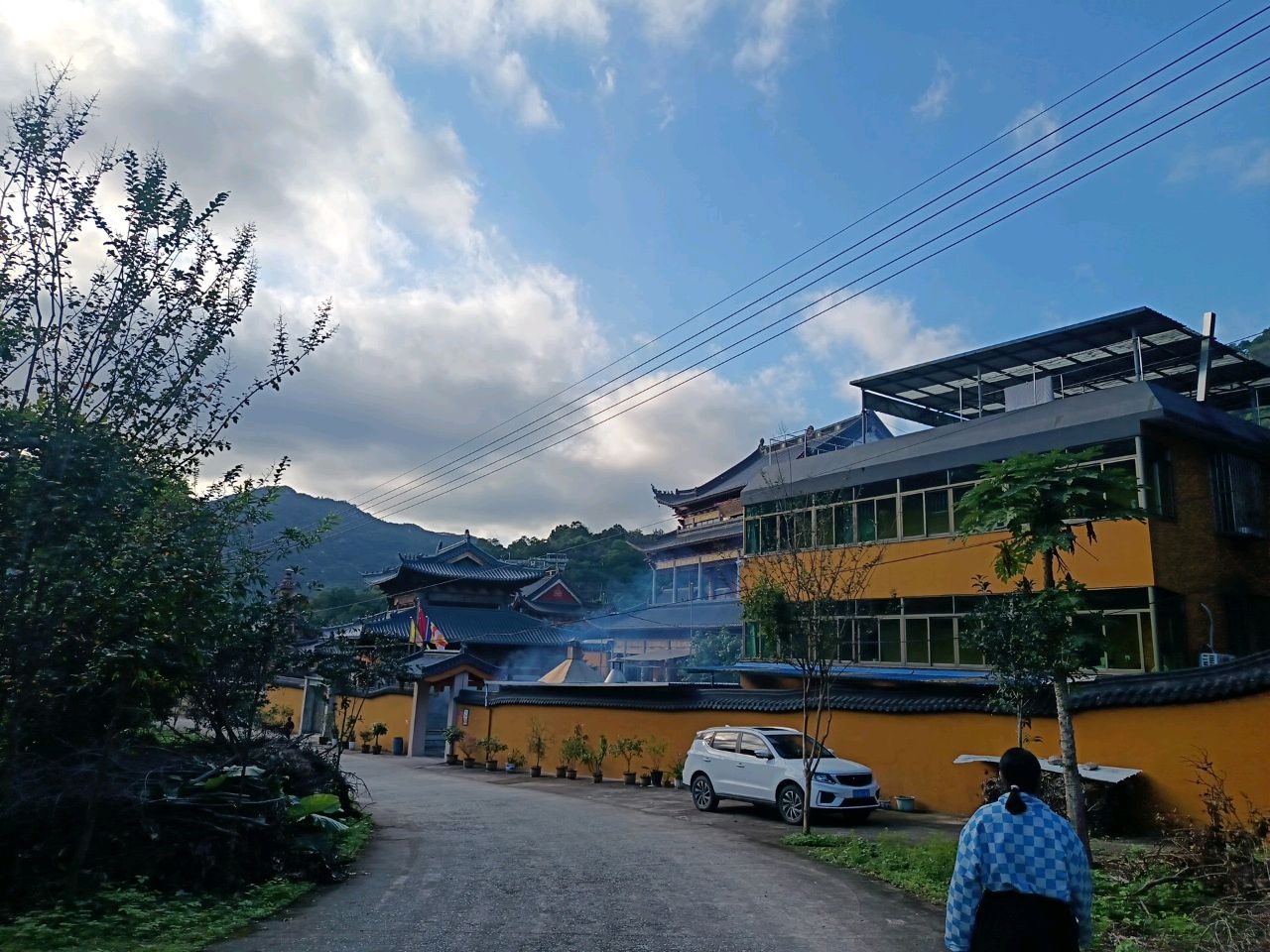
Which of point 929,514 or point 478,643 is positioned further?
point 478,643

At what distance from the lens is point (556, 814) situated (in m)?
15.6

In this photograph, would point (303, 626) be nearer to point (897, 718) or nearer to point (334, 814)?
point (334, 814)

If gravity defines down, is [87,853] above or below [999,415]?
below

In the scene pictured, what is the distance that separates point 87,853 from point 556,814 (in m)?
8.92

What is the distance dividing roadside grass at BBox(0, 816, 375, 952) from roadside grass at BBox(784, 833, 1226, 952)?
5.81 meters

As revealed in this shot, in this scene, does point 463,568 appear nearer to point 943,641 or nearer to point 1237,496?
point 943,641

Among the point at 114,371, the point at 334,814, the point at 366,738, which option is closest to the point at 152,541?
the point at 114,371

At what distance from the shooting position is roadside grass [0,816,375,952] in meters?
6.23

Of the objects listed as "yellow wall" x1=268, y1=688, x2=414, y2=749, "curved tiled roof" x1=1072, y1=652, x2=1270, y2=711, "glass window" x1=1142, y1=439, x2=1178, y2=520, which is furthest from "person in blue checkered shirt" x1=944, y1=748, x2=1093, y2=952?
"yellow wall" x1=268, y1=688, x2=414, y2=749

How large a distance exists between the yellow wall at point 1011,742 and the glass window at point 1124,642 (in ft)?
11.7

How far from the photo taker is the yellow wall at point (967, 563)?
662 inches

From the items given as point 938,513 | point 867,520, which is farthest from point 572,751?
point 938,513

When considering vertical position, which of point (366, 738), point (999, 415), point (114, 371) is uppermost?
point (999, 415)

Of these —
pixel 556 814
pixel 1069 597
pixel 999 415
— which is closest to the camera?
pixel 1069 597
